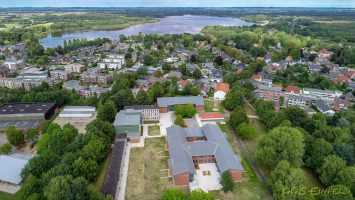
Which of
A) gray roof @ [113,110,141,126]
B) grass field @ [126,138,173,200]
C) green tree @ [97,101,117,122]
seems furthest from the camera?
green tree @ [97,101,117,122]

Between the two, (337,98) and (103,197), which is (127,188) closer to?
(103,197)

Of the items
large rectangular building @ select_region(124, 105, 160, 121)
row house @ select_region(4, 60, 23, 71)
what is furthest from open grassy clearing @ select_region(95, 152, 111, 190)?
row house @ select_region(4, 60, 23, 71)

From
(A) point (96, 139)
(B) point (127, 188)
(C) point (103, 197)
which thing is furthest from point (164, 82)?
(C) point (103, 197)

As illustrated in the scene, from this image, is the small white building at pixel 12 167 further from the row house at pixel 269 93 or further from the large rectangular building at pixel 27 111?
the row house at pixel 269 93

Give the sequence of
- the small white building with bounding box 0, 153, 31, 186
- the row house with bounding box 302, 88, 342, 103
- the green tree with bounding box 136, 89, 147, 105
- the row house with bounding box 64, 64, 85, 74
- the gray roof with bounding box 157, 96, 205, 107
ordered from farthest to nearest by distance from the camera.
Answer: the row house with bounding box 64, 64, 85, 74 < the row house with bounding box 302, 88, 342, 103 < the green tree with bounding box 136, 89, 147, 105 < the gray roof with bounding box 157, 96, 205, 107 < the small white building with bounding box 0, 153, 31, 186

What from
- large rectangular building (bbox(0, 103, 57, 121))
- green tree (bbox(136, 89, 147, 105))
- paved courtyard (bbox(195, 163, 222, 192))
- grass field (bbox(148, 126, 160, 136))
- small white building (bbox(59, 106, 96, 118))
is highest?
green tree (bbox(136, 89, 147, 105))

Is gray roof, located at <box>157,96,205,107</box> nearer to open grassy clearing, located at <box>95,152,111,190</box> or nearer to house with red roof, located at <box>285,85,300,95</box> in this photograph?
open grassy clearing, located at <box>95,152,111,190</box>

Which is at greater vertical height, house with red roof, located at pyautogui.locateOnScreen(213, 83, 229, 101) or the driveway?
house with red roof, located at pyautogui.locateOnScreen(213, 83, 229, 101)

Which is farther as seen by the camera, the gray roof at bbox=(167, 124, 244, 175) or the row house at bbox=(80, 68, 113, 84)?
the row house at bbox=(80, 68, 113, 84)
